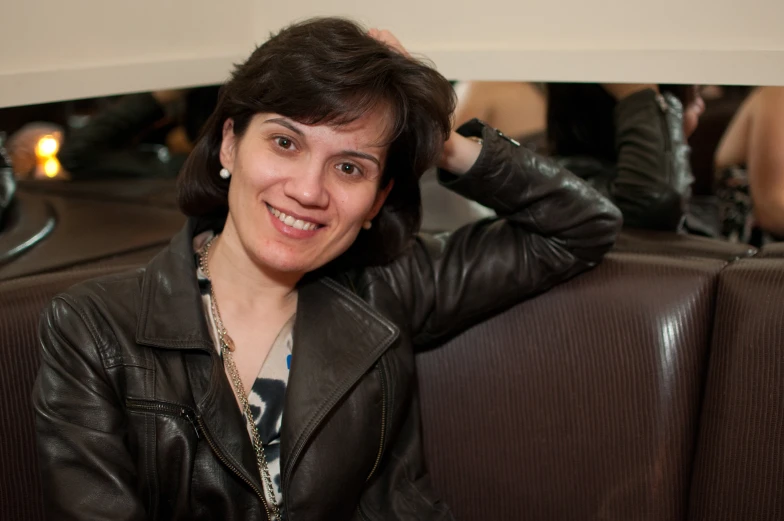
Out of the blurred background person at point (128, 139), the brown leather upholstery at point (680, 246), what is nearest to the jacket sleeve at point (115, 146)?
the blurred background person at point (128, 139)

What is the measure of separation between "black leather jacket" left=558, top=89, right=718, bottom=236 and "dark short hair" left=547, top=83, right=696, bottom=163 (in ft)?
0.68

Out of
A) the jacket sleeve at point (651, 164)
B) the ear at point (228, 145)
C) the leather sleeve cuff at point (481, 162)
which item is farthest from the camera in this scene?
the jacket sleeve at point (651, 164)

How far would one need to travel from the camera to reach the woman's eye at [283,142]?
1242mm

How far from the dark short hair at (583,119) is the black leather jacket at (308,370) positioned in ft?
2.47

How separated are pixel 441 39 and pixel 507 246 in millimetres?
551

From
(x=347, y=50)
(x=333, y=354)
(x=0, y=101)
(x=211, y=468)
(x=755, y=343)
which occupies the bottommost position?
(x=211, y=468)

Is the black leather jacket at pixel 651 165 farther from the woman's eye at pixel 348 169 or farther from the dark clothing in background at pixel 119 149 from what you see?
the dark clothing in background at pixel 119 149

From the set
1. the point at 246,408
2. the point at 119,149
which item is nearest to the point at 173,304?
the point at 246,408

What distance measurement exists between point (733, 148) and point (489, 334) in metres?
1.16

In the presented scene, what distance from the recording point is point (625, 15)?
157 centimetres

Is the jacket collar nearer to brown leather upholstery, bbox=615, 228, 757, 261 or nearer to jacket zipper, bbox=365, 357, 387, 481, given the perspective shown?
jacket zipper, bbox=365, 357, 387, 481

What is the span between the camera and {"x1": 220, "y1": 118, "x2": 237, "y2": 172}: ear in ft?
4.35

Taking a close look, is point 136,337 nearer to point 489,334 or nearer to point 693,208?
point 489,334

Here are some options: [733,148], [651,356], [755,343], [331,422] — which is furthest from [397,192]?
[733,148]
